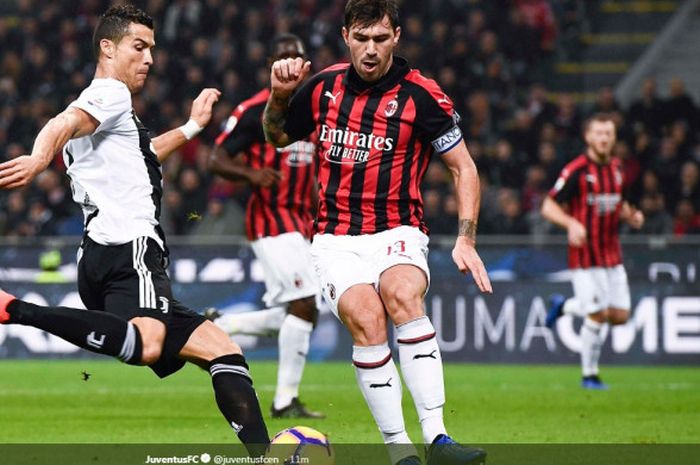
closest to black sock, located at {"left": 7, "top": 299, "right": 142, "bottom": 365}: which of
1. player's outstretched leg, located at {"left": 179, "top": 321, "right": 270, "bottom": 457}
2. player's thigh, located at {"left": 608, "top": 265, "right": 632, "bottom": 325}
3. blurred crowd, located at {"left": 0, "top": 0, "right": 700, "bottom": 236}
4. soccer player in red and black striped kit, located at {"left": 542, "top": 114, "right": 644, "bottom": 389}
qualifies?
player's outstretched leg, located at {"left": 179, "top": 321, "right": 270, "bottom": 457}

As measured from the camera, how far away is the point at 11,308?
19.0 ft

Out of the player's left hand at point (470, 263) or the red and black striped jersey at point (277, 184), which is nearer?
the player's left hand at point (470, 263)

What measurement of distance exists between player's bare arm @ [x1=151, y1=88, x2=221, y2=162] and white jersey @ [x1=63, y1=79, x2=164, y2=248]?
0.70 metres

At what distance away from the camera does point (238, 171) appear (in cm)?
1012

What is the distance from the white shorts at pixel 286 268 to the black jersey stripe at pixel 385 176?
11.3 ft

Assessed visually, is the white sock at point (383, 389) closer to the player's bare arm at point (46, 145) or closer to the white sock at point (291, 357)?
the player's bare arm at point (46, 145)

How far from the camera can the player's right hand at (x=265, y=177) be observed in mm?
9969

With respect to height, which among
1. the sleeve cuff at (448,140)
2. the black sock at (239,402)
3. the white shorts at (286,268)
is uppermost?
the sleeve cuff at (448,140)

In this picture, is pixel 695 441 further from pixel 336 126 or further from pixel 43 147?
pixel 43 147

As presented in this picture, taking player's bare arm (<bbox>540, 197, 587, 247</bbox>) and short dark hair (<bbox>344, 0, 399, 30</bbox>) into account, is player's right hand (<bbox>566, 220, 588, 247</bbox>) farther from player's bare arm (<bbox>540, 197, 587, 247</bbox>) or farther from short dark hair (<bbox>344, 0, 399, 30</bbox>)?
short dark hair (<bbox>344, 0, 399, 30</bbox>)

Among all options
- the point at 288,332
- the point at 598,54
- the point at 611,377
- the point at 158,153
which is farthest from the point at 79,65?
the point at 158,153

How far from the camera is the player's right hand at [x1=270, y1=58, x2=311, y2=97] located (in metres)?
6.54

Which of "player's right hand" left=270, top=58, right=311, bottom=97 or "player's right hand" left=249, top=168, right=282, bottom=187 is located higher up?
"player's right hand" left=270, top=58, right=311, bottom=97

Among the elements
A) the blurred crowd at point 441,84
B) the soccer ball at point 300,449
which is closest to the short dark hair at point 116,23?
the soccer ball at point 300,449
